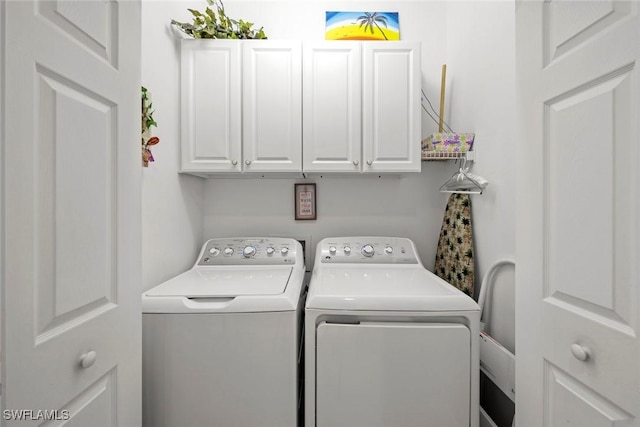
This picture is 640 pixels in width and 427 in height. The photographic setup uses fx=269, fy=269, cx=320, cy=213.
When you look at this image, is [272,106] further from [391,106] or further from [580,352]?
[580,352]

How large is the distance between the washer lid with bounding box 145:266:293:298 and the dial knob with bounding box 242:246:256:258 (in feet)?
0.35

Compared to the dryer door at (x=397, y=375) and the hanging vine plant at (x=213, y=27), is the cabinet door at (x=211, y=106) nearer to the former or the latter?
the hanging vine plant at (x=213, y=27)

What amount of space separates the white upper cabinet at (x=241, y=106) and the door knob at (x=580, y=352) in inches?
55.0

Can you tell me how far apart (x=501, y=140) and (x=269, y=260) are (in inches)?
57.5

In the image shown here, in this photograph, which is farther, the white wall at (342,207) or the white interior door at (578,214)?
the white wall at (342,207)

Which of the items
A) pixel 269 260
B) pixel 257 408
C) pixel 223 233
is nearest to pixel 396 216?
pixel 269 260

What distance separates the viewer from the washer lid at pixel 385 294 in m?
1.11

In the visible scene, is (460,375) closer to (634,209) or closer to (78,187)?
(634,209)

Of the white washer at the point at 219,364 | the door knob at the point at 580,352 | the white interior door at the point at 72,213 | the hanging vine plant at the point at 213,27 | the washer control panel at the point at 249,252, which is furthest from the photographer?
the washer control panel at the point at 249,252

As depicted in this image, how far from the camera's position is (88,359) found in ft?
2.18

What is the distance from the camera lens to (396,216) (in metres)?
2.04

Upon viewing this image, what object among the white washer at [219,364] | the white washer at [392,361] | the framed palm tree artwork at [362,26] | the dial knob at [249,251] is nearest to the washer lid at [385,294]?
the white washer at [392,361]

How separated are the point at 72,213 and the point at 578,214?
1224 millimetres

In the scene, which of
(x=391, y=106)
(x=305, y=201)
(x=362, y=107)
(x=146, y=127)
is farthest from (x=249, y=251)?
(x=391, y=106)
